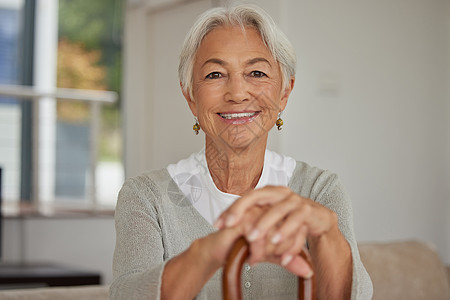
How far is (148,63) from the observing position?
3670mm

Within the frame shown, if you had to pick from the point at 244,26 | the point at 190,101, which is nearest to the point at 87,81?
the point at 190,101

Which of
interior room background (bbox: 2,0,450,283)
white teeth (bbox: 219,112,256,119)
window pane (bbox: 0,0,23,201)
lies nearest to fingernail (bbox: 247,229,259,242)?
white teeth (bbox: 219,112,256,119)

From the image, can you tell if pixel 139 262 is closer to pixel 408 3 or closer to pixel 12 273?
pixel 12 273

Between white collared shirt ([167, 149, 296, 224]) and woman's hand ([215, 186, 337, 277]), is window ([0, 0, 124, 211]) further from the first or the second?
woman's hand ([215, 186, 337, 277])

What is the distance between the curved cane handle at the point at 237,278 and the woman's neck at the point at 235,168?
0.44 m

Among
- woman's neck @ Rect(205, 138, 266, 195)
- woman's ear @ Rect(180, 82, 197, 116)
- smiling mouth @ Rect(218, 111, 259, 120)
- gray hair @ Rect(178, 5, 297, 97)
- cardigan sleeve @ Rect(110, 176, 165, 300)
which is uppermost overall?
gray hair @ Rect(178, 5, 297, 97)

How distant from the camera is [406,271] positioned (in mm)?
1816

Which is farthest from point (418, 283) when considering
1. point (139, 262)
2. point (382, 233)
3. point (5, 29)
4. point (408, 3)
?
point (5, 29)

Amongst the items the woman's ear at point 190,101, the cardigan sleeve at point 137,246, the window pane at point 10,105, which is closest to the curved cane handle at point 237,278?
the cardigan sleeve at point 137,246

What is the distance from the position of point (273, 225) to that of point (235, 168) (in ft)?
1.50

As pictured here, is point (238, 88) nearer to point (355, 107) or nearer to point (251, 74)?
point (251, 74)

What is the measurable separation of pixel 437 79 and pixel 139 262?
3111mm

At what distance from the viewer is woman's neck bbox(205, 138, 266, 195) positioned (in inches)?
42.5

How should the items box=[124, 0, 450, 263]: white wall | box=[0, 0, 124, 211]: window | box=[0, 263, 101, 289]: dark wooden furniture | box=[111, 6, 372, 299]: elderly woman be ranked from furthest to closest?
box=[0, 0, 124, 211]: window → box=[124, 0, 450, 263]: white wall → box=[0, 263, 101, 289]: dark wooden furniture → box=[111, 6, 372, 299]: elderly woman
